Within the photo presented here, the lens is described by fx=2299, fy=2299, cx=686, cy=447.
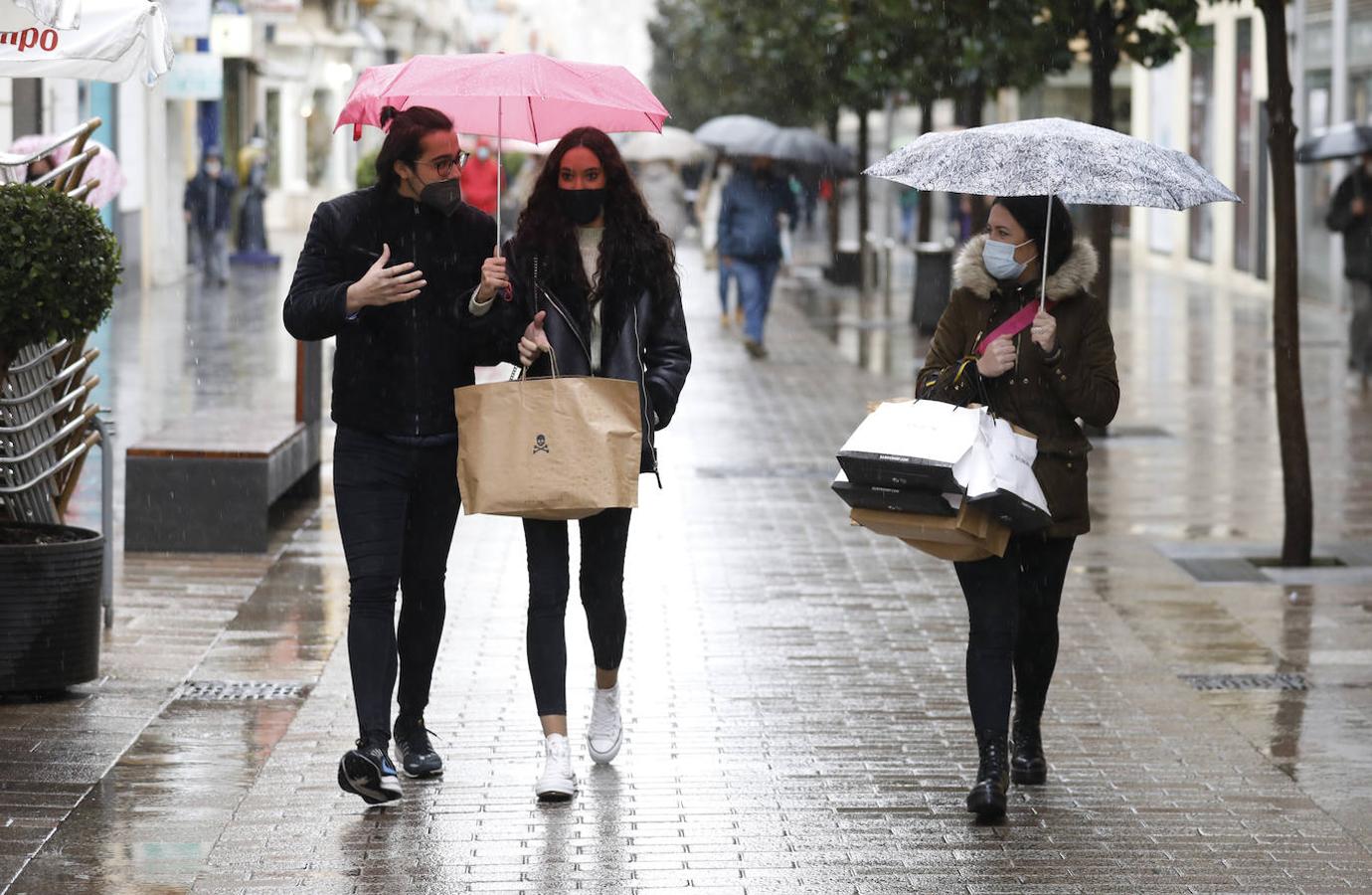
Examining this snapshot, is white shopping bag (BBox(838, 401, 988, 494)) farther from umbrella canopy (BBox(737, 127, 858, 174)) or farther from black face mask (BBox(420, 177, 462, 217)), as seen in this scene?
umbrella canopy (BBox(737, 127, 858, 174))

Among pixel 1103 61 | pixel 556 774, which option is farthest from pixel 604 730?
pixel 1103 61

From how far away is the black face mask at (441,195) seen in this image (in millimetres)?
5766

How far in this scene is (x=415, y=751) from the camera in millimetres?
6293

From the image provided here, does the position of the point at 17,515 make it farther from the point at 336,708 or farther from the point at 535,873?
the point at 535,873

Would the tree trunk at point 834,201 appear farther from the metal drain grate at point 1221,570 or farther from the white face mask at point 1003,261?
the white face mask at point 1003,261

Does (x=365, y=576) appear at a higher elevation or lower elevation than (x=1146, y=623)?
higher

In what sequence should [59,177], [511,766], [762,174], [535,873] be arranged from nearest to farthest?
[535,873] < [511,766] < [59,177] < [762,174]

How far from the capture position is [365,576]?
5.86 metres

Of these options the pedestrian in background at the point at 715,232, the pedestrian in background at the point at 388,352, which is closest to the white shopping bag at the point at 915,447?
the pedestrian in background at the point at 388,352

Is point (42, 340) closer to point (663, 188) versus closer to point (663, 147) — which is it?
point (663, 188)

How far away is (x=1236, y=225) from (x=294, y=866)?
29526 millimetres

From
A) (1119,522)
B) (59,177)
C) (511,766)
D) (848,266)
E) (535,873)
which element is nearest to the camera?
(535,873)

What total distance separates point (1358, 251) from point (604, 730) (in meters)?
13.0

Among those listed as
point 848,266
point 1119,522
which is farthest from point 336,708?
point 848,266
